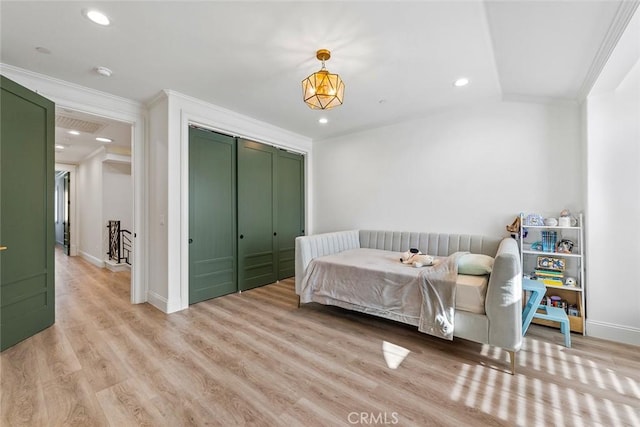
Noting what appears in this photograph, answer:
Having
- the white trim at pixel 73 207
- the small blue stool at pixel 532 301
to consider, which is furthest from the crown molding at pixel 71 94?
the white trim at pixel 73 207

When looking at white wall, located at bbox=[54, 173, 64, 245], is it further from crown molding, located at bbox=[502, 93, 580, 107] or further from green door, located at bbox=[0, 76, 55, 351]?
crown molding, located at bbox=[502, 93, 580, 107]

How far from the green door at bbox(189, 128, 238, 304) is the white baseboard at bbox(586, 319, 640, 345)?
13.7 feet

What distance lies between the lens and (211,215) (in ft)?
12.1

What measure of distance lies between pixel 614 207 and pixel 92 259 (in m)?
8.96

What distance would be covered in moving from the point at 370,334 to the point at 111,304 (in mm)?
3315

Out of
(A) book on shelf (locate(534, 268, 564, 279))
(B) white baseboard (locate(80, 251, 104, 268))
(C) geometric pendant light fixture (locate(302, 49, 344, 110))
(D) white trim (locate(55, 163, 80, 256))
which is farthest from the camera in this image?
(D) white trim (locate(55, 163, 80, 256))

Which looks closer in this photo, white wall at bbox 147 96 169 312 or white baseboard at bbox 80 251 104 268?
white wall at bbox 147 96 169 312

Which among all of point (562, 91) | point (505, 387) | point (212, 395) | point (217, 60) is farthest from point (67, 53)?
point (562, 91)

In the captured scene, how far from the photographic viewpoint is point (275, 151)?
4621mm

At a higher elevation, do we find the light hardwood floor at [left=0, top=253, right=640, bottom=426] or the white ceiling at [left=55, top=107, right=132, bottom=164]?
the white ceiling at [left=55, top=107, right=132, bottom=164]

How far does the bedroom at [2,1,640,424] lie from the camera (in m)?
2.18

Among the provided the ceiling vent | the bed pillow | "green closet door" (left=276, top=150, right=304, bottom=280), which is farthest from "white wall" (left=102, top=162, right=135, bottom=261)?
the bed pillow

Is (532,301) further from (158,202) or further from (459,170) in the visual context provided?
(158,202)

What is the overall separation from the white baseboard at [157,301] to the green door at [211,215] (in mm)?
301
